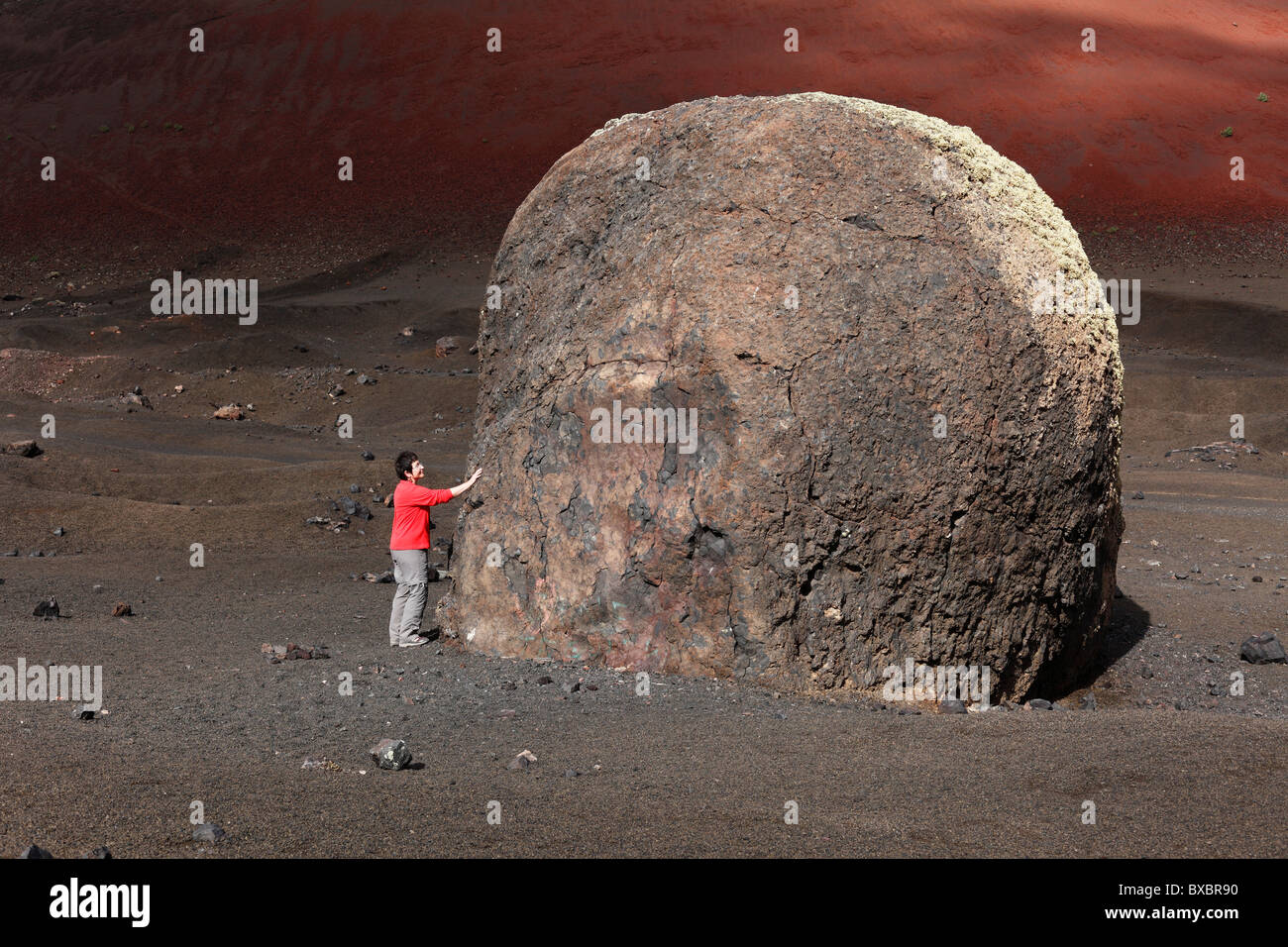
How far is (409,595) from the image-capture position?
22.1 ft

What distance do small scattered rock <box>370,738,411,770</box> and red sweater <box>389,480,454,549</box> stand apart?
239 centimetres

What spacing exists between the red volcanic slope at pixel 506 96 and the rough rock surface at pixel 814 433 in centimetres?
2573

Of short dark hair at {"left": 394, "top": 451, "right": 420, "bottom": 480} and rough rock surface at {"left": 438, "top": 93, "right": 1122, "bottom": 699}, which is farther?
short dark hair at {"left": 394, "top": 451, "right": 420, "bottom": 480}

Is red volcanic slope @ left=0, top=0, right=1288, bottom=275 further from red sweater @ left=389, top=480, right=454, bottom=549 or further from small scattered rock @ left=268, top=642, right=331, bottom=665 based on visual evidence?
small scattered rock @ left=268, top=642, right=331, bottom=665

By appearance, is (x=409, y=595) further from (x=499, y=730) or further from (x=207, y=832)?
(x=207, y=832)

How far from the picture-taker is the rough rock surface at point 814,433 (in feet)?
18.7

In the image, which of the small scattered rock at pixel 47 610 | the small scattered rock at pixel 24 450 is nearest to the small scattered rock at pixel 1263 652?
the small scattered rock at pixel 47 610

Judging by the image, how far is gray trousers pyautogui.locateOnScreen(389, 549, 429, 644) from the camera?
6707 millimetres

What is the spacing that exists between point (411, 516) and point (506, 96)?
105ft

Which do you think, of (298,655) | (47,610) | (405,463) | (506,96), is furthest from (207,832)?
(506,96)

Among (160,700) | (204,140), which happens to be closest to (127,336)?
(204,140)

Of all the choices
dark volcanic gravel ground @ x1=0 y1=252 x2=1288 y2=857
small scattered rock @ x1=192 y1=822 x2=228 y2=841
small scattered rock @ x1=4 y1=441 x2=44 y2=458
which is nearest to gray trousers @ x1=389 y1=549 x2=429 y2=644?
dark volcanic gravel ground @ x1=0 y1=252 x2=1288 y2=857

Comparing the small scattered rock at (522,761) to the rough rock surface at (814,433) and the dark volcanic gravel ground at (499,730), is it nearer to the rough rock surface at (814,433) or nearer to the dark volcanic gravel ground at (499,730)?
the dark volcanic gravel ground at (499,730)
